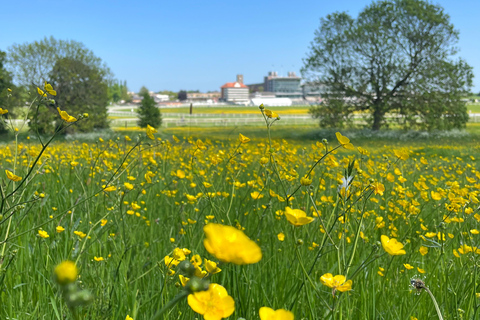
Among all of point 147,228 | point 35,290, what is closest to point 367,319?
point 35,290

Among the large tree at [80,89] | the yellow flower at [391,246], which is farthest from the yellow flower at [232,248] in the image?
the large tree at [80,89]

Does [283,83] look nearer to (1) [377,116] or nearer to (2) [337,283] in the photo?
(1) [377,116]

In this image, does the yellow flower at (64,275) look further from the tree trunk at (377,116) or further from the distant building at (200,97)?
A: the distant building at (200,97)

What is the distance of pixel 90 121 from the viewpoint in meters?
18.0

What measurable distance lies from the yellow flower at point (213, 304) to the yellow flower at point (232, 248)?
11cm

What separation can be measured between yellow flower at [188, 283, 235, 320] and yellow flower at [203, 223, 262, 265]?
4.2 inches

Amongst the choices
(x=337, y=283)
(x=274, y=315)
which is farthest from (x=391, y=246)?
(x=274, y=315)

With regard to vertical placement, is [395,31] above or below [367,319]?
above

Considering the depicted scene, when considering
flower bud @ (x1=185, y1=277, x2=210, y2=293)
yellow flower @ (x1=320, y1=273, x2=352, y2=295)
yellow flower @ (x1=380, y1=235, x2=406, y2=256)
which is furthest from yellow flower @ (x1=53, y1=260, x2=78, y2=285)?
yellow flower @ (x1=380, y1=235, x2=406, y2=256)

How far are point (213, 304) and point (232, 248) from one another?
15cm

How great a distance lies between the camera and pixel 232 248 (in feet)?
1.61

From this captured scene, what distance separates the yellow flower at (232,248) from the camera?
0.49 meters

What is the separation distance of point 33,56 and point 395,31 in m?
15.5

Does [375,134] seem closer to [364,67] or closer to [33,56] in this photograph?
[364,67]
